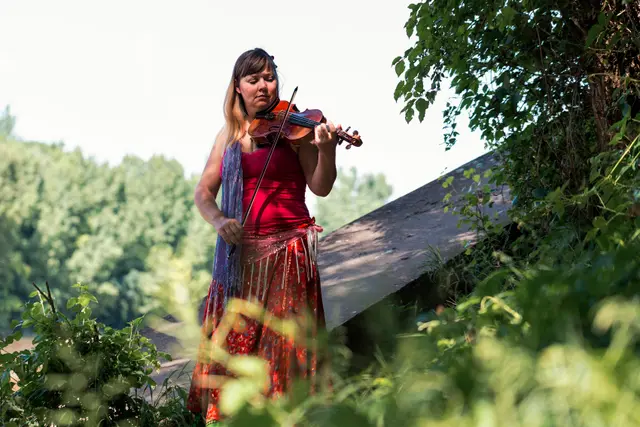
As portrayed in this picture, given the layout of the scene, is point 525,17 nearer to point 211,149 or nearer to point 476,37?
point 476,37

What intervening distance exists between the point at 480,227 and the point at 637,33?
2.09 meters

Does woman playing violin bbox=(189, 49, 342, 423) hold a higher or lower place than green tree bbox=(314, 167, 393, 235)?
lower

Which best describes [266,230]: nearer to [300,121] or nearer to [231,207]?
[231,207]

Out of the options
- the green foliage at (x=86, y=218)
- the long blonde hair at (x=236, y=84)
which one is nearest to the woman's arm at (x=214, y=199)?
the long blonde hair at (x=236, y=84)

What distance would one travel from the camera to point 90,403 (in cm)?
368

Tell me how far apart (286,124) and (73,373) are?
153cm

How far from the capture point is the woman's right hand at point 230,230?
12.5 ft

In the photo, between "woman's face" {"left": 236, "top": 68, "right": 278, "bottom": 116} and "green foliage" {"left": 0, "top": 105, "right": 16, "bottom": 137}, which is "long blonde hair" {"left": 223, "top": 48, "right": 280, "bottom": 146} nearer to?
"woman's face" {"left": 236, "top": 68, "right": 278, "bottom": 116}

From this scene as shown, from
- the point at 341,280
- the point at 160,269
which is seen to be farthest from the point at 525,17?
the point at 160,269

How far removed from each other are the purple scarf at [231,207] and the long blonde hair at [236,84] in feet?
0.37

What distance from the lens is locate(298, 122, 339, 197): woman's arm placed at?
149 inches

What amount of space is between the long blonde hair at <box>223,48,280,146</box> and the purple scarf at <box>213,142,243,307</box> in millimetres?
112

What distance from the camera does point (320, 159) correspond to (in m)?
3.88

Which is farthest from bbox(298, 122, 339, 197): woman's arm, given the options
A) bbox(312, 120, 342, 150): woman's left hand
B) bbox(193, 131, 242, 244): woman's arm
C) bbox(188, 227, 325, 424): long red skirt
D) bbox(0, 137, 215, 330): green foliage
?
bbox(0, 137, 215, 330): green foliage
